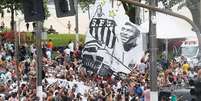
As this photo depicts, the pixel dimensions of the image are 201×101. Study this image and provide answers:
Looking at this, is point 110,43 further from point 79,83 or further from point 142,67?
point 142,67

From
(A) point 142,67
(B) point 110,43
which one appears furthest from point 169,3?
(B) point 110,43

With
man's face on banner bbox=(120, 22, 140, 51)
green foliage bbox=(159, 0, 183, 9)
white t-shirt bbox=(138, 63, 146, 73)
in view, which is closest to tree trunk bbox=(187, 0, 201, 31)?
green foliage bbox=(159, 0, 183, 9)

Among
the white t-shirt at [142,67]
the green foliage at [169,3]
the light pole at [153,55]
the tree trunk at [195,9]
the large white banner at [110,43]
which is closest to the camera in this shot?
the light pole at [153,55]

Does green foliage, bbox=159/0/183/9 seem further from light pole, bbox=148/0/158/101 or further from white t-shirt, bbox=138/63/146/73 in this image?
light pole, bbox=148/0/158/101

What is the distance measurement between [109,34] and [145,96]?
211 centimetres

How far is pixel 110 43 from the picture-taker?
900 inches

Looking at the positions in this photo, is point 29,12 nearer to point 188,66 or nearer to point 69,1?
point 69,1

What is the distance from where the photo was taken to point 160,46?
49.5 metres

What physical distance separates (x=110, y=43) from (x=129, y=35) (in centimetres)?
75

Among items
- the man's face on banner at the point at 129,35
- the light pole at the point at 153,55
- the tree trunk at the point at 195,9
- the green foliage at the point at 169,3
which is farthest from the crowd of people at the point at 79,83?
the green foliage at the point at 169,3

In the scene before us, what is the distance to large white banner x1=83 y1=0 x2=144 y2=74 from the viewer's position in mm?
22359

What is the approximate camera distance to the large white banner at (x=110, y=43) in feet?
73.4

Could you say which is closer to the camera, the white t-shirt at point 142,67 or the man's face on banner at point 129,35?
the man's face on banner at point 129,35

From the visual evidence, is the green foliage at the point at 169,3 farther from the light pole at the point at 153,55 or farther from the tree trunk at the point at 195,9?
the light pole at the point at 153,55
